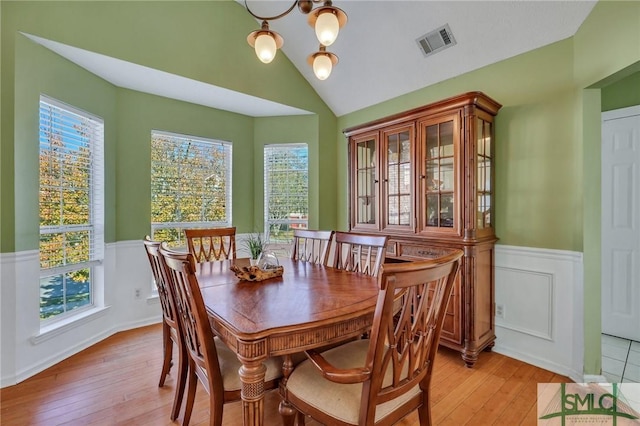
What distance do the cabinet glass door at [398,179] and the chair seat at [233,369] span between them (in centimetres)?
179

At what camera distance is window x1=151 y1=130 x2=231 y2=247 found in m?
3.39

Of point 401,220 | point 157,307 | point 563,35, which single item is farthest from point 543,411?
point 157,307

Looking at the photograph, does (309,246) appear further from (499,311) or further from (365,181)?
(499,311)

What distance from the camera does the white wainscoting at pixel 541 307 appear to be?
2221 mm

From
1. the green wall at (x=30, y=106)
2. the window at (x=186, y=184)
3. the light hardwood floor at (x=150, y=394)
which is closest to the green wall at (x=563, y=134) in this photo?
the light hardwood floor at (x=150, y=394)

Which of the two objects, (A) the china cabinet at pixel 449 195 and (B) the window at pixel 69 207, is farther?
(B) the window at pixel 69 207

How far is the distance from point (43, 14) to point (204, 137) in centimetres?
167

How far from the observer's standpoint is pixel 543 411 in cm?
185

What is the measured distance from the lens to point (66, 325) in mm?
2533

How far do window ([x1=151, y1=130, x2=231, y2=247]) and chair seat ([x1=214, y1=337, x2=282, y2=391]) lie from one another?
238cm

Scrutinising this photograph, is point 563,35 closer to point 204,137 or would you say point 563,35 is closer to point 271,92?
point 271,92

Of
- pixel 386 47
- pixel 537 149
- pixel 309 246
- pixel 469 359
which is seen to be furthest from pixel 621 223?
pixel 309 246

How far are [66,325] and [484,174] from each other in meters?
3.82

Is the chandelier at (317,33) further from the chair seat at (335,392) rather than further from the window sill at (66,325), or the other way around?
the window sill at (66,325)
